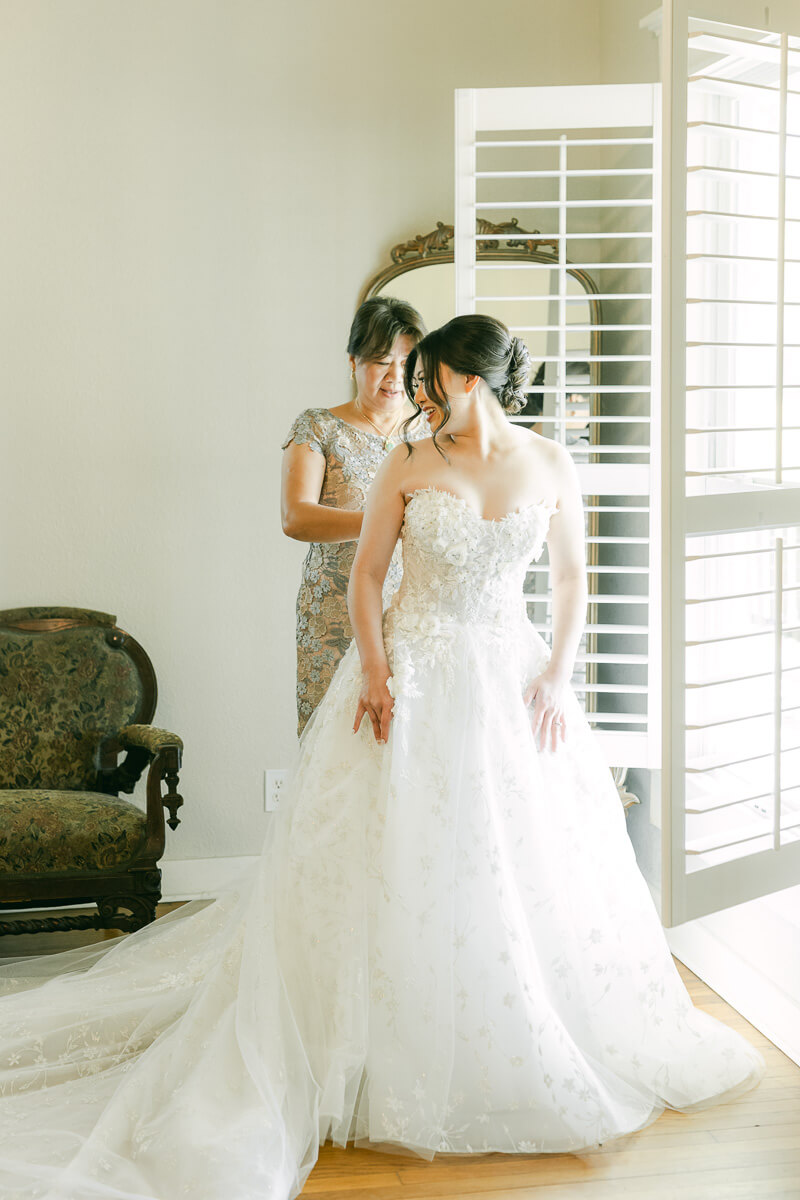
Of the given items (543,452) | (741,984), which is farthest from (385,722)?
(741,984)

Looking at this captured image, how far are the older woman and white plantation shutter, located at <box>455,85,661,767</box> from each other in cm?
37

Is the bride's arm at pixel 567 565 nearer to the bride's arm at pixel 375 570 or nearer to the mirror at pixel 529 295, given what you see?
the bride's arm at pixel 375 570

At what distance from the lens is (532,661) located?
2.52 metres

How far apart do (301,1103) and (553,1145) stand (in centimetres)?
50

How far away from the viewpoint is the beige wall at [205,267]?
351 centimetres

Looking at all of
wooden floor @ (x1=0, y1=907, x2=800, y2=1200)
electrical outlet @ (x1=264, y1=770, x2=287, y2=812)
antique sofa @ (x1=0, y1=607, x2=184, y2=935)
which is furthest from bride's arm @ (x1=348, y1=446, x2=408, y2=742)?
electrical outlet @ (x1=264, y1=770, x2=287, y2=812)

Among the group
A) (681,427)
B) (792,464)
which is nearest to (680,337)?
(681,427)

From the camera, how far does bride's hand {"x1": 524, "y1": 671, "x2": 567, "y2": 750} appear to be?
2.45m

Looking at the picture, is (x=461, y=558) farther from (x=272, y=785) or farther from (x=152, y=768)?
(x=272, y=785)

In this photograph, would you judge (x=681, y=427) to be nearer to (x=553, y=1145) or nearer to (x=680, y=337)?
(x=680, y=337)

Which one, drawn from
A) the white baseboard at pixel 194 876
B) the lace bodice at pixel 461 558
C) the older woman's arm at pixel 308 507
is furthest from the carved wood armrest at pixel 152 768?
the lace bodice at pixel 461 558

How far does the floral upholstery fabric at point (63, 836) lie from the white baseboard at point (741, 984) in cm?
152

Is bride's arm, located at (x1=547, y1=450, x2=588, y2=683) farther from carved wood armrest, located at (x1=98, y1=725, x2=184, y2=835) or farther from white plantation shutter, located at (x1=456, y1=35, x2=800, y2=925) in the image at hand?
carved wood armrest, located at (x1=98, y1=725, x2=184, y2=835)

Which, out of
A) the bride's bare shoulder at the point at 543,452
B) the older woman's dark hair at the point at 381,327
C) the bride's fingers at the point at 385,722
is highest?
the older woman's dark hair at the point at 381,327
